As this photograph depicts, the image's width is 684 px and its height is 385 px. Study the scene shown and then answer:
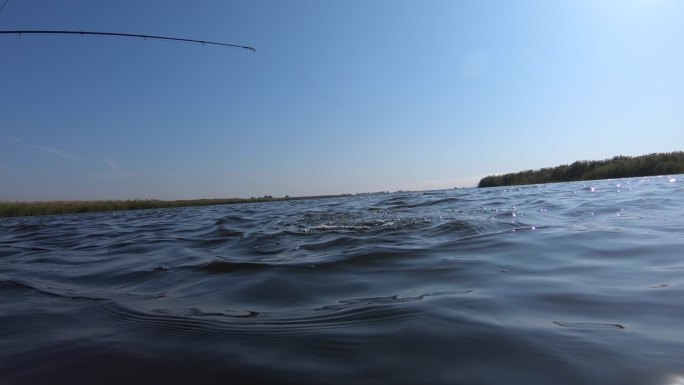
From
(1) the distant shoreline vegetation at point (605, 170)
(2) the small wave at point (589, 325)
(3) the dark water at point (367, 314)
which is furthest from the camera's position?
(1) the distant shoreline vegetation at point (605, 170)

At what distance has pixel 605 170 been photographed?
3784 cm

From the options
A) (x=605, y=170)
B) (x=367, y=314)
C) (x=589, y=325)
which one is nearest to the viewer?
(x=589, y=325)

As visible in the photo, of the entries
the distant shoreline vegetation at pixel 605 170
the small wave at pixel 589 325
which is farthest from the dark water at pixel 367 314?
the distant shoreline vegetation at pixel 605 170

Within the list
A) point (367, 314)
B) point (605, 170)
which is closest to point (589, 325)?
point (367, 314)

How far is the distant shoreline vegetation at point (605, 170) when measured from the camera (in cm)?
3397

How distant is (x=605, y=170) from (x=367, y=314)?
138 feet

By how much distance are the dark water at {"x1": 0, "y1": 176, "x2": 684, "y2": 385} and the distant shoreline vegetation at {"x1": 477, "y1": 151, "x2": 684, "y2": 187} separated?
34.8 m

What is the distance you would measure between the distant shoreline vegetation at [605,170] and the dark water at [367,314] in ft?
114

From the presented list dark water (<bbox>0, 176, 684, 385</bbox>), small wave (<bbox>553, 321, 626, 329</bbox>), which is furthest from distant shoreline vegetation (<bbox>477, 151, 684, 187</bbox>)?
small wave (<bbox>553, 321, 626, 329</bbox>)

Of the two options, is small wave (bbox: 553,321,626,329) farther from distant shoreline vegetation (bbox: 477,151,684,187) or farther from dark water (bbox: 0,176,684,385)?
distant shoreline vegetation (bbox: 477,151,684,187)

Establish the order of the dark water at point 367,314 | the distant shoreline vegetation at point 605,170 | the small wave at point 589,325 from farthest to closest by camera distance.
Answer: the distant shoreline vegetation at point 605,170 → the small wave at point 589,325 → the dark water at point 367,314

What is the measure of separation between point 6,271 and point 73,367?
4.59 meters

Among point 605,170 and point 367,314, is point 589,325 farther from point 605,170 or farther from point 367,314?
point 605,170

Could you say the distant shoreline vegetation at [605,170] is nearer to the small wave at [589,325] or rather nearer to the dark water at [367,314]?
the dark water at [367,314]
